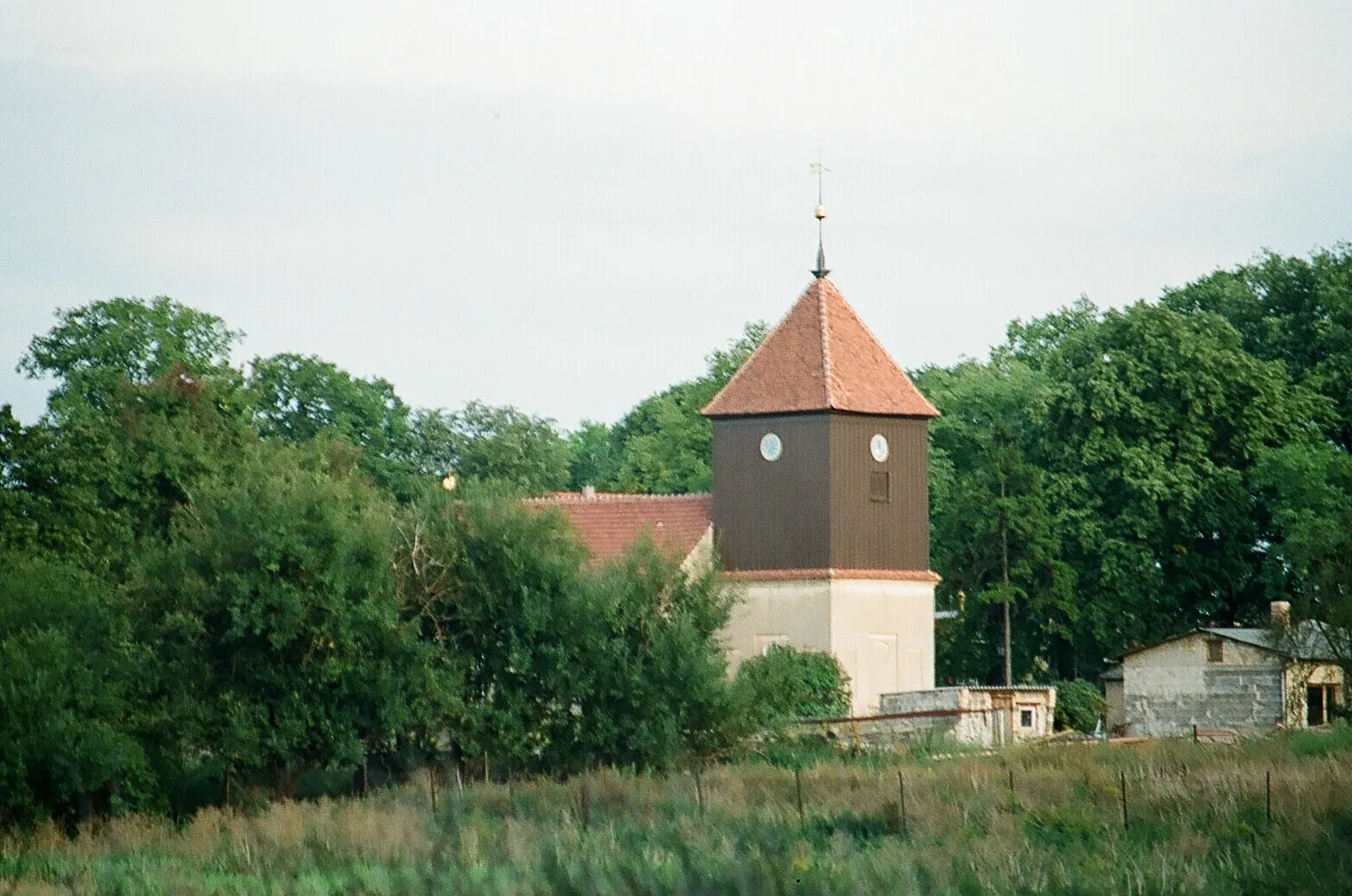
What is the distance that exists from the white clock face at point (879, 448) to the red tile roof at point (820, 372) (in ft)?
2.05

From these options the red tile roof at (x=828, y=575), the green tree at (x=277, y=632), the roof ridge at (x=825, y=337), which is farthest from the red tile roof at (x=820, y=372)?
the green tree at (x=277, y=632)

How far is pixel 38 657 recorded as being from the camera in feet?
135

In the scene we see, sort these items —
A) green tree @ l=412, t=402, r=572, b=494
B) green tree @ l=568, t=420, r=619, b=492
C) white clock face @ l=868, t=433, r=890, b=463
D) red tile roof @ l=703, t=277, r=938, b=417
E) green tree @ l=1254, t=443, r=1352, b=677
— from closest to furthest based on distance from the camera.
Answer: green tree @ l=1254, t=443, r=1352, b=677 < red tile roof @ l=703, t=277, r=938, b=417 < white clock face @ l=868, t=433, r=890, b=463 < green tree @ l=412, t=402, r=572, b=494 < green tree @ l=568, t=420, r=619, b=492

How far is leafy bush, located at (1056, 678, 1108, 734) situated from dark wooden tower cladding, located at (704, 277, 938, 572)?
6.05 metres

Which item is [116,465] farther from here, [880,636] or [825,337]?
[880,636]

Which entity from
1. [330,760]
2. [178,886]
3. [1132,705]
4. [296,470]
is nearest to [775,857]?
[178,886]

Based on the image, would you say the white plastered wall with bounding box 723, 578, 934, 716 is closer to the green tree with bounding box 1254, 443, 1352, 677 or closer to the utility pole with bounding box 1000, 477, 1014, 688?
the utility pole with bounding box 1000, 477, 1014, 688

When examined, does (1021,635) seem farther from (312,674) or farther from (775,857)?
(775,857)

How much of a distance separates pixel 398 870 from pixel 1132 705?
30493 mm

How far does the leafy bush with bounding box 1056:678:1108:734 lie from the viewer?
5709 centimetres

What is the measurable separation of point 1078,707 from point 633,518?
12.2 m

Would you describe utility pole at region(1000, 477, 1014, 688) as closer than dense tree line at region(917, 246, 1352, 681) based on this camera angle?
No

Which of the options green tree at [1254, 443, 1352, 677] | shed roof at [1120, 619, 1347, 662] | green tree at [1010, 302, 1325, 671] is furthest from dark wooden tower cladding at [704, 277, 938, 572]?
green tree at [1254, 443, 1352, 677]

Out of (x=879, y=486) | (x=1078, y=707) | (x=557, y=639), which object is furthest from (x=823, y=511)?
(x=557, y=639)
